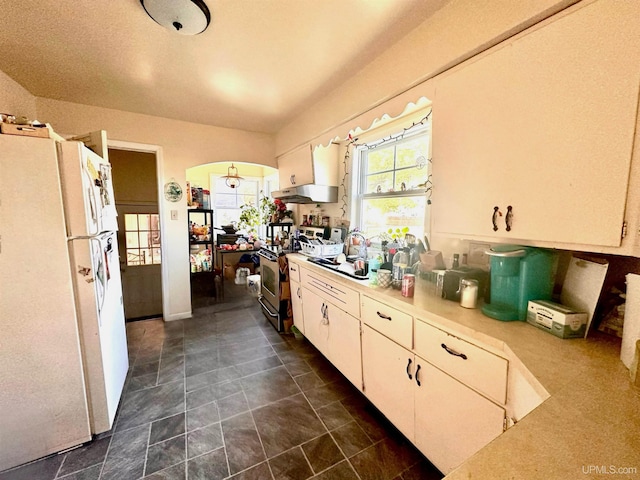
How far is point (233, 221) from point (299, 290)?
3.63m

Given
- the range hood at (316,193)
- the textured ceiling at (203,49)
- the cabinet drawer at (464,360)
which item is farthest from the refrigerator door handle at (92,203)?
the cabinet drawer at (464,360)

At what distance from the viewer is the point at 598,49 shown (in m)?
0.89

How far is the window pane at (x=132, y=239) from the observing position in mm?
3352

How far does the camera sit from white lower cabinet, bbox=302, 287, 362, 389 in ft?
5.99

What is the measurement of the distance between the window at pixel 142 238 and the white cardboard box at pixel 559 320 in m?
3.96

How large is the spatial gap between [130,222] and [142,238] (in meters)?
0.25

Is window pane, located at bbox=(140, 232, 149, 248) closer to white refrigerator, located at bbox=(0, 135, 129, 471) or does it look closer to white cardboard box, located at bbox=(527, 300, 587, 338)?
white refrigerator, located at bbox=(0, 135, 129, 471)

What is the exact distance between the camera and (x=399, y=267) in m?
1.63

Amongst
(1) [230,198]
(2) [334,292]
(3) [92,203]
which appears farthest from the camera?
(1) [230,198]

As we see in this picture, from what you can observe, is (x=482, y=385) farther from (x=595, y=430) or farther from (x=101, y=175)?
(x=101, y=175)

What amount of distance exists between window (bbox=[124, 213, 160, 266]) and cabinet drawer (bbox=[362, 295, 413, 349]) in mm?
3143

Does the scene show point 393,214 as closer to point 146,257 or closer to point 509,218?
point 509,218

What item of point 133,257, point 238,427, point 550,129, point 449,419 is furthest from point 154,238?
point 550,129

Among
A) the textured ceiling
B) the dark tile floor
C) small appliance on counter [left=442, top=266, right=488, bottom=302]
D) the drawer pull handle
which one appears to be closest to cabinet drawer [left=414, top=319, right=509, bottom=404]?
the drawer pull handle
